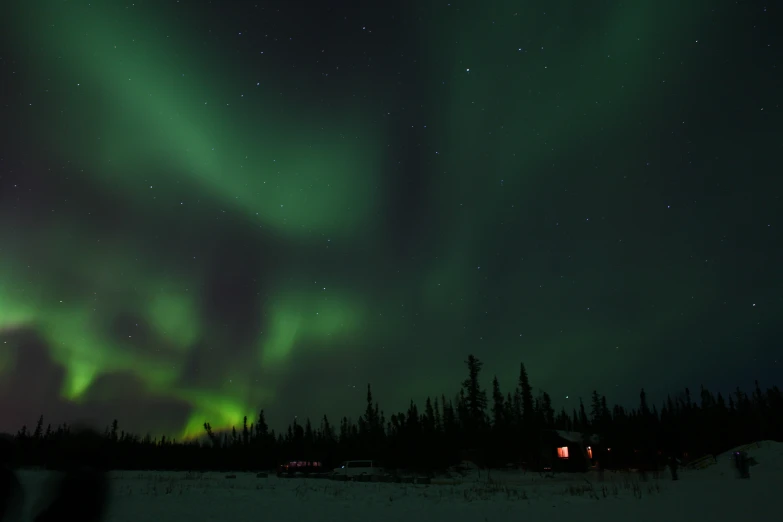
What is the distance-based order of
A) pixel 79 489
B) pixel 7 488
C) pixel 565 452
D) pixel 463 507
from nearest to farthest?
1. pixel 7 488
2. pixel 79 489
3. pixel 463 507
4. pixel 565 452

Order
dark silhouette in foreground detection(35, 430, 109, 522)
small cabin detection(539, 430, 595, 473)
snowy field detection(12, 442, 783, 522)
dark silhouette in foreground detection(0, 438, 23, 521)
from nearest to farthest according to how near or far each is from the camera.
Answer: dark silhouette in foreground detection(0, 438, 23, 521)
dark silhouette in foreground detection(35, 430, 109, 522)
snowy field detection(12, 442, 783, 522)
small cabin detection(539, 430, 595, 473)

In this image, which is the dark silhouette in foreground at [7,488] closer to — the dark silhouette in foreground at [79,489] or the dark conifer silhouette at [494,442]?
the dark silhouette in foreground at [79,489]

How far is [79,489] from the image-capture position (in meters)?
5.45

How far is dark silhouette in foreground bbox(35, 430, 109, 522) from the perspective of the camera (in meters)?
5.26

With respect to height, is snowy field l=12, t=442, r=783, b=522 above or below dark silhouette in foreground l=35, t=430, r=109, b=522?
below

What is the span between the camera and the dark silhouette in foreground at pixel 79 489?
5262 mm

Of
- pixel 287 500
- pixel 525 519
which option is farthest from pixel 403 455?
pixel 525 519

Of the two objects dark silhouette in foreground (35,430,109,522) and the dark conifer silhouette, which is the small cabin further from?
dark silhouette in foreground (35,430,109,522)

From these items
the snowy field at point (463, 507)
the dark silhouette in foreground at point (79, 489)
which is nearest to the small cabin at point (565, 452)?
the snowy field at point (463, 507)

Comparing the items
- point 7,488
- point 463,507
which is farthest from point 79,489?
point 463,507

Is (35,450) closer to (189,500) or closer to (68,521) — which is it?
(189,500)

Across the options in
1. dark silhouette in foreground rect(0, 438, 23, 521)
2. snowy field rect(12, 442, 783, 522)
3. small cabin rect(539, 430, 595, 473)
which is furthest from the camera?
small cabin rect(539, 430, 595, 473)

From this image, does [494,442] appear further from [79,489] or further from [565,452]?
[79,489]

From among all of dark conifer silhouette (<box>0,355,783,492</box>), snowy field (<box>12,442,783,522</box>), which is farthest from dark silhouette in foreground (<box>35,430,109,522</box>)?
dark conifer silhouette (<box>0,355,783,492</box>)
